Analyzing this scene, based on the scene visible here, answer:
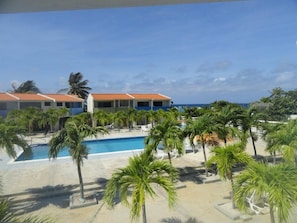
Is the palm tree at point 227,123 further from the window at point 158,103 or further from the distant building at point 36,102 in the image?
the window at point 158,103

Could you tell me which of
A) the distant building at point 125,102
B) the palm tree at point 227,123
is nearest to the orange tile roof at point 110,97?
the distant building at point 125,102

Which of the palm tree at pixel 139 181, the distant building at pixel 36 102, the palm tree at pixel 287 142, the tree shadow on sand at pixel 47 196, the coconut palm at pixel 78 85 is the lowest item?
the tree shadow on sand at pixel 47 196

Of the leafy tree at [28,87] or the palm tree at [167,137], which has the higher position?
the leafy tree at [28,87]

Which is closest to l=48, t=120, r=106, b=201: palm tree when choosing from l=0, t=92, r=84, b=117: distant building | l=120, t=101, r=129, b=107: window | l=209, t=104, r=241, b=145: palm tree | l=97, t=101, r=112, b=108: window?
l=209, t=104, r=241, b=145: palm tree

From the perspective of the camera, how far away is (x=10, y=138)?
411 centimetres

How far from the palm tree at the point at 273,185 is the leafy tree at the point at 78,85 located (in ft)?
75.1

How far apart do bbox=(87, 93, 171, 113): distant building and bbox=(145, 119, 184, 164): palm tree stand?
1326 centimetres

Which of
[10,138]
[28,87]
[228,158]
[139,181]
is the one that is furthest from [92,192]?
[28,87]

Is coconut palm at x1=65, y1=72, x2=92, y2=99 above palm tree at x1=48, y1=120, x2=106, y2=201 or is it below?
above

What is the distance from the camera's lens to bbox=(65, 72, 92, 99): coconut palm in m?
24.4

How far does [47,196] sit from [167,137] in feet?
9.84

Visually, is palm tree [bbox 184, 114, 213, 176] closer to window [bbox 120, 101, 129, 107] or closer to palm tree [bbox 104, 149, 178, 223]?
palm tree [bbox 104, 149, 178, 223]

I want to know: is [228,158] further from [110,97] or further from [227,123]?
[110,97]

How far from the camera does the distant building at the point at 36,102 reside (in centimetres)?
946
